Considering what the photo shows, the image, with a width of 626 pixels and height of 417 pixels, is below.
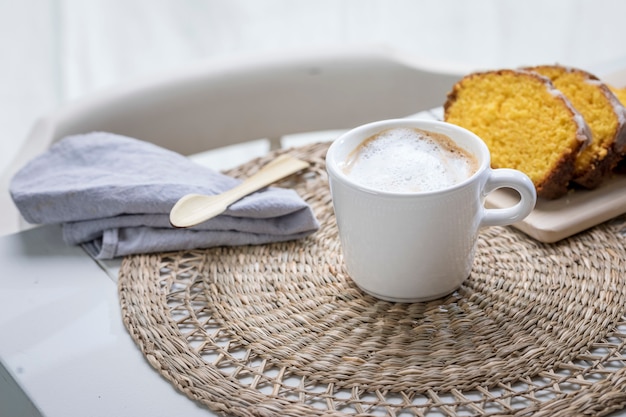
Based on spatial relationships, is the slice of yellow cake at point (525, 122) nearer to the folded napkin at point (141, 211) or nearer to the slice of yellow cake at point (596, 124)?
the slice of yellow cake at point (596, 124)

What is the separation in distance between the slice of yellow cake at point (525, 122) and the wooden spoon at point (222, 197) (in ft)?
0.69

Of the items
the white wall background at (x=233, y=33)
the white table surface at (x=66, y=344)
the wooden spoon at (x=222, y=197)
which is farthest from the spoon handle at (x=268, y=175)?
the white wall background at (x=233, y=33)

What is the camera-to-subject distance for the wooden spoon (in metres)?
0.86

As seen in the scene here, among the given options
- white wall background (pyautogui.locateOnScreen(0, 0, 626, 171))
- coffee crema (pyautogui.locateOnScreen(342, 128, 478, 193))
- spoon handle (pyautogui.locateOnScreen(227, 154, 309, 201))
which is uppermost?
coffee crema (pyautogui.locateOnScreen(342, 128, 478, 193))

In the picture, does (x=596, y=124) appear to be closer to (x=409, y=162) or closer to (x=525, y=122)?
(x=525, y=122)

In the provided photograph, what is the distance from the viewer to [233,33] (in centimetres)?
238

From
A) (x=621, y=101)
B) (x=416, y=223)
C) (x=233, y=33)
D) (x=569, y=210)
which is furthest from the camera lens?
(x=233, y=33)

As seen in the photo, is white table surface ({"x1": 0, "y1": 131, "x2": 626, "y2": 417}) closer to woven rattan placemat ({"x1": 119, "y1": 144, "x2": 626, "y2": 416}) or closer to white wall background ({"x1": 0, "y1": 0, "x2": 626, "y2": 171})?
woven rattan placemat ({"x1": 119, "y1": 144, "x2": 626, "y2": 416})

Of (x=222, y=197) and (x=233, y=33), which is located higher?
(x=222, y=197)

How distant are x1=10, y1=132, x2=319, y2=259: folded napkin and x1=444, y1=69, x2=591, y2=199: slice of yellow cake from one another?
9.4 inches

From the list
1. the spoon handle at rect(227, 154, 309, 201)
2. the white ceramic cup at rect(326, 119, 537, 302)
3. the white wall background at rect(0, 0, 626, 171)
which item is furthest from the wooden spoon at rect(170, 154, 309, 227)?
the white wall background at rect(0, 0, 626, 171)

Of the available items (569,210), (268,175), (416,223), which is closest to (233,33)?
(268,175)

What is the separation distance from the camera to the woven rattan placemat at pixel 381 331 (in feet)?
2.18

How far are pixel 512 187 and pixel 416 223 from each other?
0.10 metres
